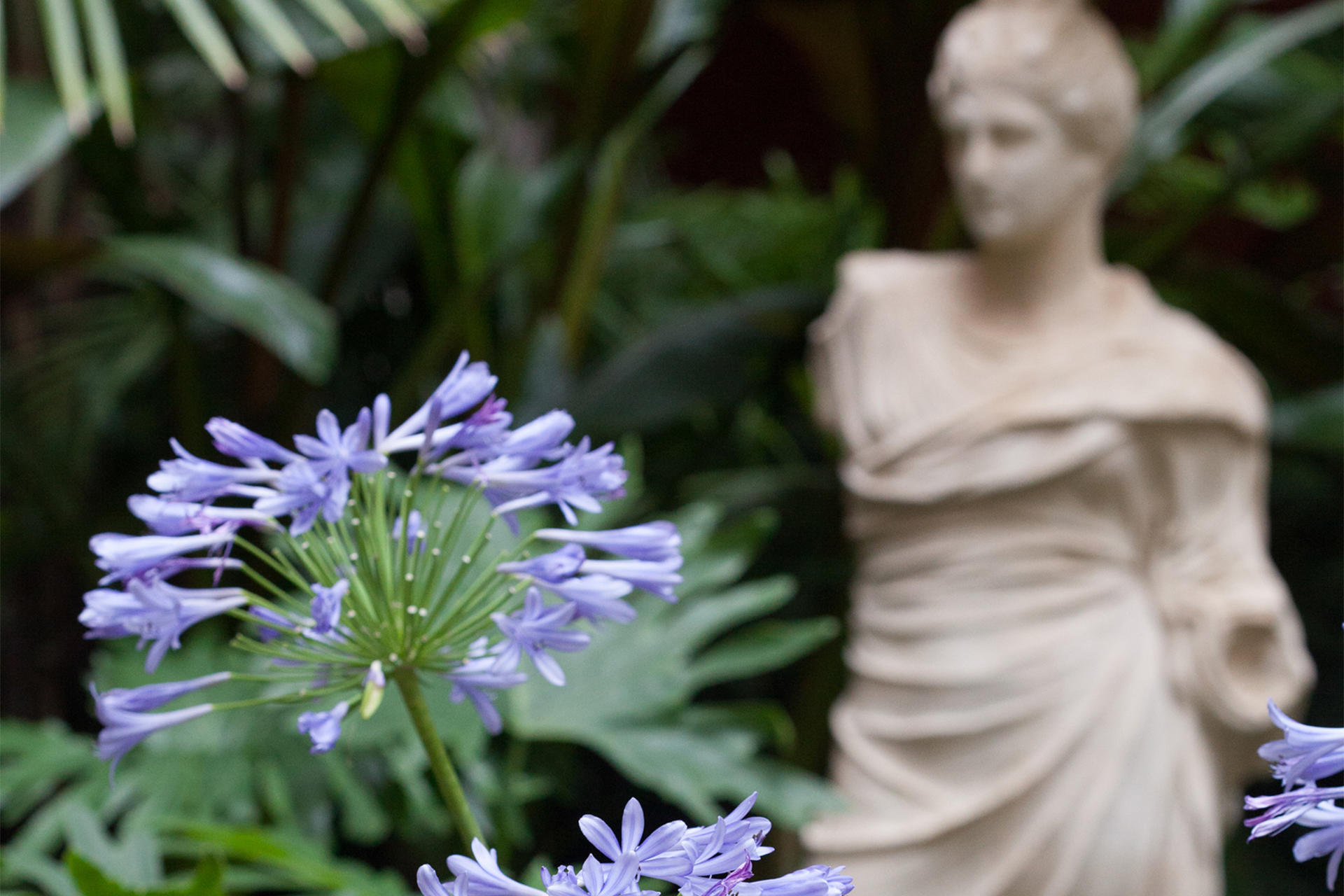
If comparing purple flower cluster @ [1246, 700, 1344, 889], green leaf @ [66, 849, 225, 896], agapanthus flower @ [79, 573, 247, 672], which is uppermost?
agapanthus flower @ [79, 573, 247, 672]

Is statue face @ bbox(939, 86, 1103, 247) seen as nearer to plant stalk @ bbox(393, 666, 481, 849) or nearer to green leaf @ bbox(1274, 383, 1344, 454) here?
green leaf @ bbox(1274, 383, 1344, 454)

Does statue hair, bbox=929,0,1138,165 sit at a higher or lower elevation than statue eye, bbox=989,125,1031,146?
higher

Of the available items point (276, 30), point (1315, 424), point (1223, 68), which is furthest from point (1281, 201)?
point (276, 30)

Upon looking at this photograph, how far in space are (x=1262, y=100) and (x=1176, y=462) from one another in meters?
1.12

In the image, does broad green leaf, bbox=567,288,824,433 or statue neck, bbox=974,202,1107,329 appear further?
broad green leaf, bbox=567,288,824,433

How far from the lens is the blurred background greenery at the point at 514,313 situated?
1.29m

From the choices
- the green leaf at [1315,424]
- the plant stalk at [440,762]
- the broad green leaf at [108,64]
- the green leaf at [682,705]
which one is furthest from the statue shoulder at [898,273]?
the plant stalk at [440,762]

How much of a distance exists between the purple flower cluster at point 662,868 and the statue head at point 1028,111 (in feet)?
3.93

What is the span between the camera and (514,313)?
2209mm

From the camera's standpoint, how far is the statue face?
1383mm

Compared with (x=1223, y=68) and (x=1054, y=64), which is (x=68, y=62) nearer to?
(x=1054, y=64)

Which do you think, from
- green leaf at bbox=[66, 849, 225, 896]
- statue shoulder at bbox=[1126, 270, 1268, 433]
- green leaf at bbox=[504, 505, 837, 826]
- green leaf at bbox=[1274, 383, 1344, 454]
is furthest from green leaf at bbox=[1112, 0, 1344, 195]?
green leaf at bbox=[66, 849, 225, 896]

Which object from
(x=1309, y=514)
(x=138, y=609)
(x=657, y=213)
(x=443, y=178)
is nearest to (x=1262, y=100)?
(x=1309, y=514)

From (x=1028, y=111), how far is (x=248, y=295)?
83 centimetres
